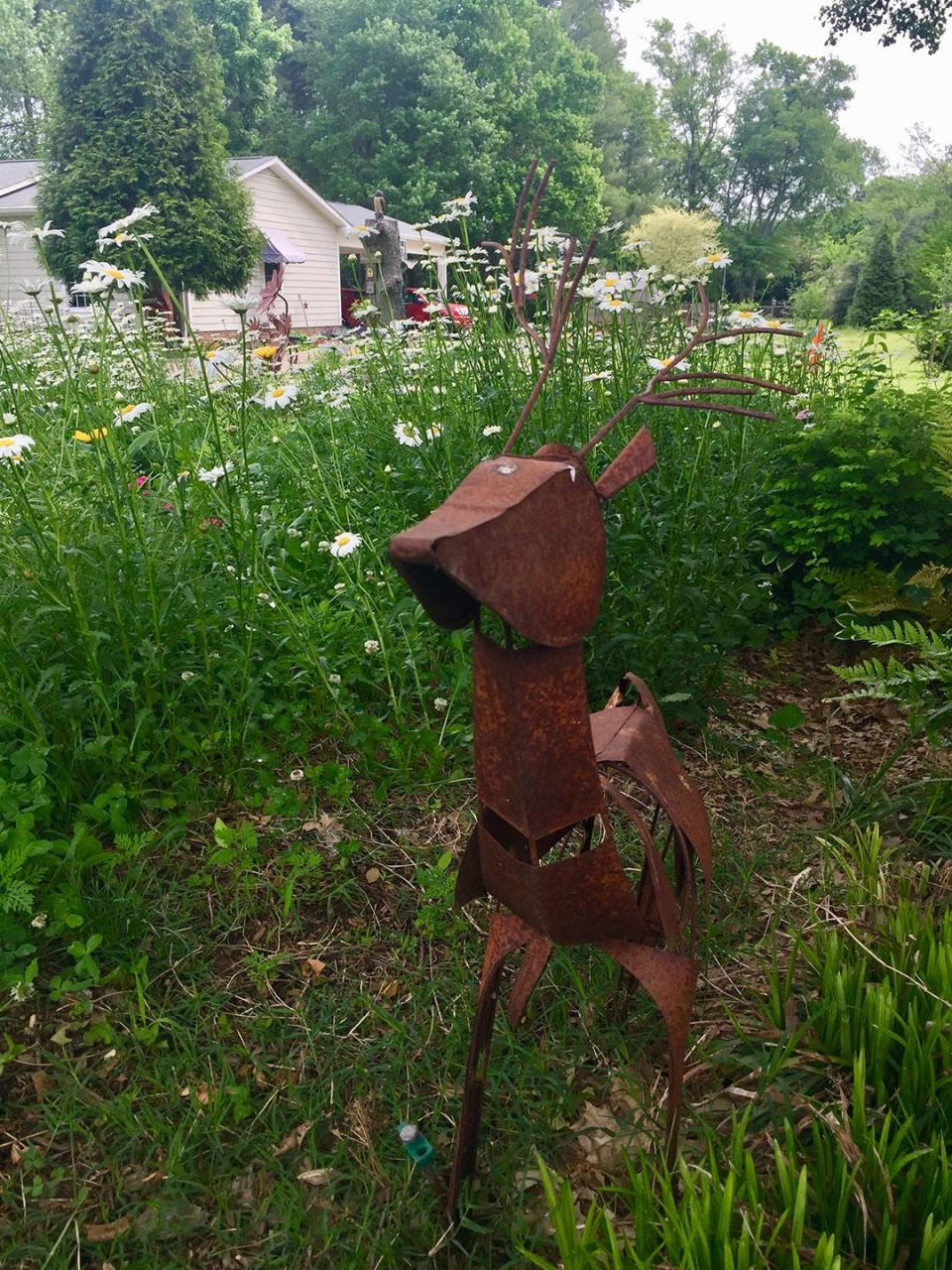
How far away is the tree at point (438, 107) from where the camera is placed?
32.3m

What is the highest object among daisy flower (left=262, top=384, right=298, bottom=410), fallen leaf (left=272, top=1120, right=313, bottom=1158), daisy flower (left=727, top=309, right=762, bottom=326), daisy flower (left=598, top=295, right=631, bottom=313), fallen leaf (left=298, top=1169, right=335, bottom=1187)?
daisy flower (left=598, top=295, right=631, bottom=313)

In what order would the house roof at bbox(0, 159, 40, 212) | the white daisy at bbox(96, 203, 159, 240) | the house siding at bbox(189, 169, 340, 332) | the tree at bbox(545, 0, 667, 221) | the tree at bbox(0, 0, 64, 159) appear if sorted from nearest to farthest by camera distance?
the white daisy at bbox(96, 203, 159, 240) → the house roof at bbox(0, 159, 40, 212) → the house siding at bbox(189, 169, 340, 332) → the tree at bbox(0, 0, 64, 159) → the tree at bbox(545, 0, 667, 221)

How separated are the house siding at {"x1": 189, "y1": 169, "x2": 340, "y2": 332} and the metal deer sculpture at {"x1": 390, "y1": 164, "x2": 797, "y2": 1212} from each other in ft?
74.3

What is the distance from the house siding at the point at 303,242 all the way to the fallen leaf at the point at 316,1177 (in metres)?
22.6

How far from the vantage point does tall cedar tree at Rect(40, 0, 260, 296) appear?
52.4 ft

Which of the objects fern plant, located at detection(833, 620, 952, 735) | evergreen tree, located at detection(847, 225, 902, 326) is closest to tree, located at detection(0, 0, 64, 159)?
evergreen tree, located at detection(847, 225, 902, 326)

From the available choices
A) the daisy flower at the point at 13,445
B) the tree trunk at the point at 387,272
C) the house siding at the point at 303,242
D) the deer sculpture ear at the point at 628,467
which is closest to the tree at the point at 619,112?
the house siding at the point at 303,242

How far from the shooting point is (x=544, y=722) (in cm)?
122

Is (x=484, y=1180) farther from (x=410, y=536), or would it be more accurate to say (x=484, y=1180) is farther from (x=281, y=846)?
(x=410, y=536)

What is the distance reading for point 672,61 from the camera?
58375 millimetres

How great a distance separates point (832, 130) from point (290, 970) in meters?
65.1

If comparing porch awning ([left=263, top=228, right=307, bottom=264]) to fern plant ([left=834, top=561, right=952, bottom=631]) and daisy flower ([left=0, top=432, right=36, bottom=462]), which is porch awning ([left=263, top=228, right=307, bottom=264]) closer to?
fern plant ([left=834, top=561, right=952, bottom=631])

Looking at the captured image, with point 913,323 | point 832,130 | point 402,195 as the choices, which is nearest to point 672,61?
point 832,130

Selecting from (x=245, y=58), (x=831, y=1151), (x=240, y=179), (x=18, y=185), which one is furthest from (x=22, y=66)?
(x=831, y=1151)
